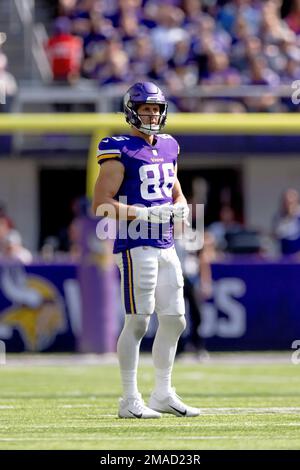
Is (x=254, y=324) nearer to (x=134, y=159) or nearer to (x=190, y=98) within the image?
(x=190, y=98)

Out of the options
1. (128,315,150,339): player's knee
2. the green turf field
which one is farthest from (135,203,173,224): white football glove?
the green turf field

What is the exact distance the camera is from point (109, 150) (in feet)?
22.1

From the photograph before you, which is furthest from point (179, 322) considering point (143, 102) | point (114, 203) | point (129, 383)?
point (143, 102)

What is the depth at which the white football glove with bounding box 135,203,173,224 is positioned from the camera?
263 inches

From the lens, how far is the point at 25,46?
1689 centimetres

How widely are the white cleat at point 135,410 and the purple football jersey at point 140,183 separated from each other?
0.81 m

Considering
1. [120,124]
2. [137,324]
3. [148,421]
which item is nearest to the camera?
[148,421]

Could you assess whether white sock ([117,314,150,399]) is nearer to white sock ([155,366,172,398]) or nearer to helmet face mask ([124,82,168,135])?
white sock ([155,366,172,398])

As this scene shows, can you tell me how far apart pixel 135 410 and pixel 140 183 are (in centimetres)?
122

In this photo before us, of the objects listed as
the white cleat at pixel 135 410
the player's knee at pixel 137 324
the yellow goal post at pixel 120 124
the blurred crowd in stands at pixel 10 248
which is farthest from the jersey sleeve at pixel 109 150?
the blurred crowd in stands at pixel 10 248

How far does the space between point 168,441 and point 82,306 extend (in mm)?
7738

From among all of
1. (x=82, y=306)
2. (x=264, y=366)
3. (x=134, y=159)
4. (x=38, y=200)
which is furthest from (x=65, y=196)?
(x=134, y=159)

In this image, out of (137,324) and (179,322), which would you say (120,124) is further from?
(137,324)

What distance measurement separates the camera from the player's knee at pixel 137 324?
6.68 m
